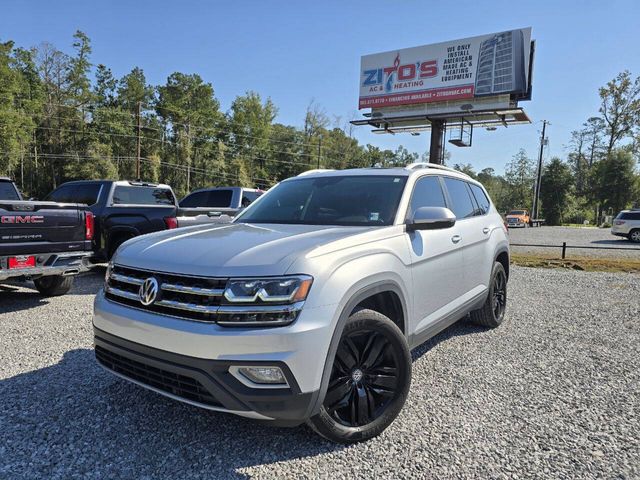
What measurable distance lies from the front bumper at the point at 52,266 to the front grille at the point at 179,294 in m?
3.52

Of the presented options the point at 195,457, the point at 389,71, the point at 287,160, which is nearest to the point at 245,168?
the point at 287,160

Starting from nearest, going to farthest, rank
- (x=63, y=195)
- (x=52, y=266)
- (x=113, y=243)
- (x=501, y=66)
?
(x=52, y=266), (x=113, y=243), (x=63, y=195), (x=501, y=66)

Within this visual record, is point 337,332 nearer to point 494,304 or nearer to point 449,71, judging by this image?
point 494,304

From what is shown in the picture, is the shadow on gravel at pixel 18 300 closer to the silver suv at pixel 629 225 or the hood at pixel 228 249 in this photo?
the hood at pixel 228 249

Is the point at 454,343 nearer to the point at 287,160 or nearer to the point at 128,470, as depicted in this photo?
the point at 128,470

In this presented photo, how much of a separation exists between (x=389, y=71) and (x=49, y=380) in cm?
2938

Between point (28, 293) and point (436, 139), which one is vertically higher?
point (436, 139)

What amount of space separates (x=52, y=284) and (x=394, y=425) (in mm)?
5776

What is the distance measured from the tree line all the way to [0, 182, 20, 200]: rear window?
33.4m

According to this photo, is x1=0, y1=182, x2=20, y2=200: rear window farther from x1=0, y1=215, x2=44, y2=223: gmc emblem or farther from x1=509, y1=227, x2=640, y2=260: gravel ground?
x1=509, y1=227, x2=640, y2=260: gravel ground

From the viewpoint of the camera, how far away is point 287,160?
224 ft

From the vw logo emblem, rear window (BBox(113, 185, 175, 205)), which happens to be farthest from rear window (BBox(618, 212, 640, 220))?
the vw logo emblem

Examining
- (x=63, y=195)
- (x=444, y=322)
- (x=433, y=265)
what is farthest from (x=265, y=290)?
(x=63, y=195)

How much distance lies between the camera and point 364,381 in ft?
8.87
